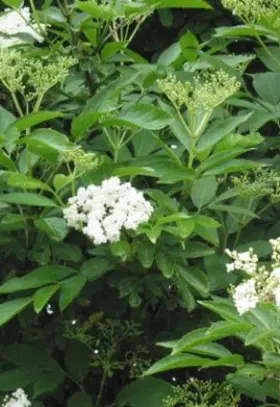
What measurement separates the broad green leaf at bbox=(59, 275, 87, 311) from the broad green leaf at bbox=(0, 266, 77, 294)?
0.9 inches

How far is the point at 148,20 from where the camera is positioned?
3.37 metres

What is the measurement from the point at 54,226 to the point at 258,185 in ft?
1.38

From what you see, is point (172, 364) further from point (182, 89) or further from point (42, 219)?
point (182, 89)

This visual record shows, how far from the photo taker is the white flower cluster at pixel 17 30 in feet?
8.39

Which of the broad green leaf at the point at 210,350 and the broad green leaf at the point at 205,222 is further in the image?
the broad green leaf at the point at 205,222

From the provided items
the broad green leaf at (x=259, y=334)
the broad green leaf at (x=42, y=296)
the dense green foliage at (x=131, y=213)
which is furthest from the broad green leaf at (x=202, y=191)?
the broad green leaf at (x=259, y=334)

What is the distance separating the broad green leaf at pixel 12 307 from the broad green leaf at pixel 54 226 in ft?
0.43

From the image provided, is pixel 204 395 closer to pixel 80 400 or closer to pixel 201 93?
pixel 80 400

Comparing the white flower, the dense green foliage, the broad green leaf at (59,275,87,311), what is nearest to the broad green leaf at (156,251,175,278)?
the dense green foliage

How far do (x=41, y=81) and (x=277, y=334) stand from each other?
764mm

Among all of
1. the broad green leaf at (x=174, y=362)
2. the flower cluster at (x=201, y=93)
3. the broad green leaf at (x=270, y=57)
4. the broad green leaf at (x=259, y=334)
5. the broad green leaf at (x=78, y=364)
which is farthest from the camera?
the broad green leaf at (x=270, y=57)

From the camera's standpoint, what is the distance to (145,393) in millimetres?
2238

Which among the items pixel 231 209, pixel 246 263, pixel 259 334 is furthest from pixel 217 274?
pixel 259 334

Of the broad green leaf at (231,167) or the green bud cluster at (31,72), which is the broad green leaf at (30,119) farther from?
the broad green leaf at (231,167)
